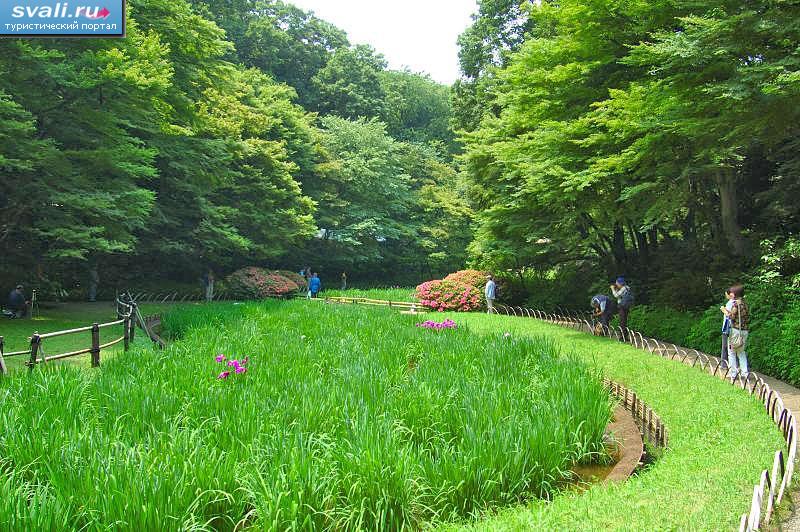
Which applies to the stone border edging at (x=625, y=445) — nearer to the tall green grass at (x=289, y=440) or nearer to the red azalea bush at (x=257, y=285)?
the tall green grass at (x=289, y=440)

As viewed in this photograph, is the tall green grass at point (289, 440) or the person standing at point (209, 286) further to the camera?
the person standing at point (209, 286)

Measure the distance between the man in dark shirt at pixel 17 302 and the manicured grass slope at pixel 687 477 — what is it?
644 inches

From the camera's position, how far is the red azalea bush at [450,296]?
21875 millimetres

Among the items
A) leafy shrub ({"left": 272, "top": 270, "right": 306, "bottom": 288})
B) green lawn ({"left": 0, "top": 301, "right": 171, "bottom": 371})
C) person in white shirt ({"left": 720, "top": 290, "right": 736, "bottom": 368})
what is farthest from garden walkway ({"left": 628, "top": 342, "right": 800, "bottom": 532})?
leafy shrub ({"left": 272, "top": 270, "right": 306, "bottom": 288})

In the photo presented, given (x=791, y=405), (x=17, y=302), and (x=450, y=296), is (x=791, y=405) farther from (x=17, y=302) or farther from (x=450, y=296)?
(x=17, y=302)

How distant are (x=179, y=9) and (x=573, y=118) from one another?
14916 mm

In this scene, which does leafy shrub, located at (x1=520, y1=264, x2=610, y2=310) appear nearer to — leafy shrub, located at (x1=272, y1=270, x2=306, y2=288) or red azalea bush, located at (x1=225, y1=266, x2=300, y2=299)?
red azalea bush, located at (x1=225, y1=266, x2=300, y2=299)

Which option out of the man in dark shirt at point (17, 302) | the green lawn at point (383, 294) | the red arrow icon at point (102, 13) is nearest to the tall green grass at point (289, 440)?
the red arrow icon at point (102, 13)

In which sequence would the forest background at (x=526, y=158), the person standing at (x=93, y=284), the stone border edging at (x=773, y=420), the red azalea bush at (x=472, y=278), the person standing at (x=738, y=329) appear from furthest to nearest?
the person standing at (x=93, y=284) → the red azalea bush at (x=472, y=278) → the forest background at (x=526, y=158) → the person standing at (x=738, y=329) → the stone border edging at (x=773, y=420)

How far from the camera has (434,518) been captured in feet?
13.1

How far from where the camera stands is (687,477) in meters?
4.41

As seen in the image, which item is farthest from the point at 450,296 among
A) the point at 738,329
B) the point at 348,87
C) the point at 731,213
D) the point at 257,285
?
the point at 348,87

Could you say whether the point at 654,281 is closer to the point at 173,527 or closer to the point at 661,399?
the point at 661,399

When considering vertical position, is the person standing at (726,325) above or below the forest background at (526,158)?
below
